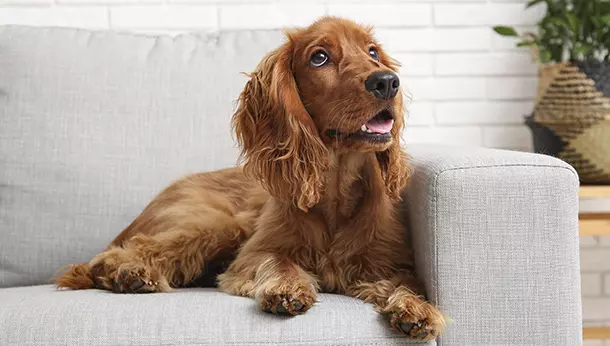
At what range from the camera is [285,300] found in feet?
4.51

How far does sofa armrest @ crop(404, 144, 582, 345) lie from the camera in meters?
1.42

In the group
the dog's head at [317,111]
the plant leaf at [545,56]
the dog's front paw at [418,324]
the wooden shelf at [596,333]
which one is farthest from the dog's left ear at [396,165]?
the wooden shelf at [596,333]

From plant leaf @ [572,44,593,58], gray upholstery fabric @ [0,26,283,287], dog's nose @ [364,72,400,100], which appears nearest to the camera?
dog's nose @ [364,72,400,100]

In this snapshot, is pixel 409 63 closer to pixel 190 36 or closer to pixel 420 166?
pixel 190 36

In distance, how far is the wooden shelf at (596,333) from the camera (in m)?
2.54

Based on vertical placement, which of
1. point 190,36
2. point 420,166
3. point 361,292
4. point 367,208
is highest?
point 190,36

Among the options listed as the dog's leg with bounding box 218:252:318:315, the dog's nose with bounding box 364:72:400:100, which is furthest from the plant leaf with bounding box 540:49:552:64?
the dog's leg with bounding box 218:252:318:315

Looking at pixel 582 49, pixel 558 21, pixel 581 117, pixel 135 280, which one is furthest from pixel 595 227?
pixel 135 280

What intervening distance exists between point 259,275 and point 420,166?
0.43 m

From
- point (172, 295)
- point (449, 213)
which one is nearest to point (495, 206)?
point (449, 213)

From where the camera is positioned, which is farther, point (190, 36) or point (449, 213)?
point (190, 36)

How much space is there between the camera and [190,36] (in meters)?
2.32

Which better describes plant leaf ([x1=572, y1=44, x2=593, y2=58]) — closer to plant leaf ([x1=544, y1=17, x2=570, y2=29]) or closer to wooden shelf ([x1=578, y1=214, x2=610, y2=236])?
plant leaf ([x1=544, y1=17, x2=570, y2=29])

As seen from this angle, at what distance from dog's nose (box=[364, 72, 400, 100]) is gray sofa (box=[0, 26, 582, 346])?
183 millimetres
